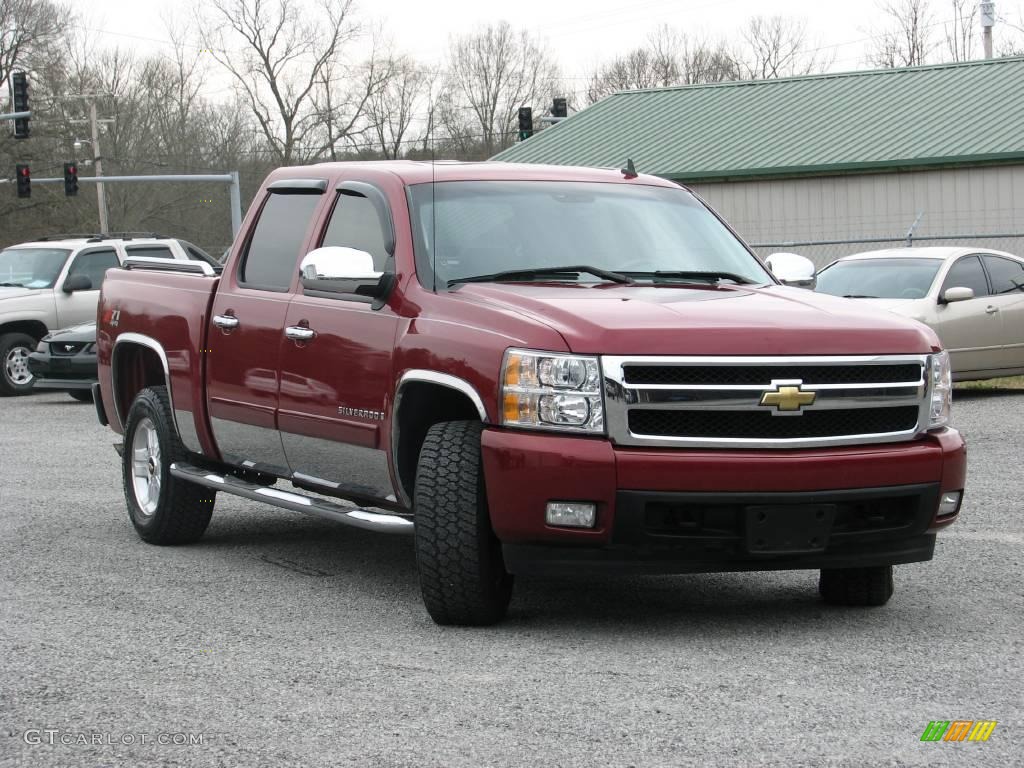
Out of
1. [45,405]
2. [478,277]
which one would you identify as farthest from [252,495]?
[45,405]

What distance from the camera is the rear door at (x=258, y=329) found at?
7496 mm

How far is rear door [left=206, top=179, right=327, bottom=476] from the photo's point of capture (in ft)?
24.6

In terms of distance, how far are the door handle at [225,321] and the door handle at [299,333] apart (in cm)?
60

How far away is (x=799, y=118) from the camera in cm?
3622

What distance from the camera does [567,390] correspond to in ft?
18.7

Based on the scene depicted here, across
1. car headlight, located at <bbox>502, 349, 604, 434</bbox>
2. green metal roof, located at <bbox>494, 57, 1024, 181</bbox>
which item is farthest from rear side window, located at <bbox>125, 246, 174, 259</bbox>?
car headlight, located at <bbox>502, 349, 604, 434</bbox>

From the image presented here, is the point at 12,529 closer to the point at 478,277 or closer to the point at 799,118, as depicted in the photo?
the point at 478,277

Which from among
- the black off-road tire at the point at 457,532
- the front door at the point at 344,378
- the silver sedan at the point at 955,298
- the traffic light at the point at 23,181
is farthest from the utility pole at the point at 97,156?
the black off-road tire at the point at 457,532

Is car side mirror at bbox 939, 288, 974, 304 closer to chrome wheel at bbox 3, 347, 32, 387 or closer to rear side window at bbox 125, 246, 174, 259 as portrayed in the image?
rear side window at bbox 125, 246, 174, 259

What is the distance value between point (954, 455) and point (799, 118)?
3116cm

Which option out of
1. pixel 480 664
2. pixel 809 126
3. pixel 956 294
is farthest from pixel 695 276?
pixel 809 126

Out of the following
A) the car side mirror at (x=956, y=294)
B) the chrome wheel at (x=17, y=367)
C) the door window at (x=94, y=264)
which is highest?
the door window at (x=94, y=264)

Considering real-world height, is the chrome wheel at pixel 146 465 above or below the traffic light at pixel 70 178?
below

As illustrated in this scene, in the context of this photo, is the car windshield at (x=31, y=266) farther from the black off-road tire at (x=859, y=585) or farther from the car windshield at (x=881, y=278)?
the black off-road tire at (x=859, y=585)
